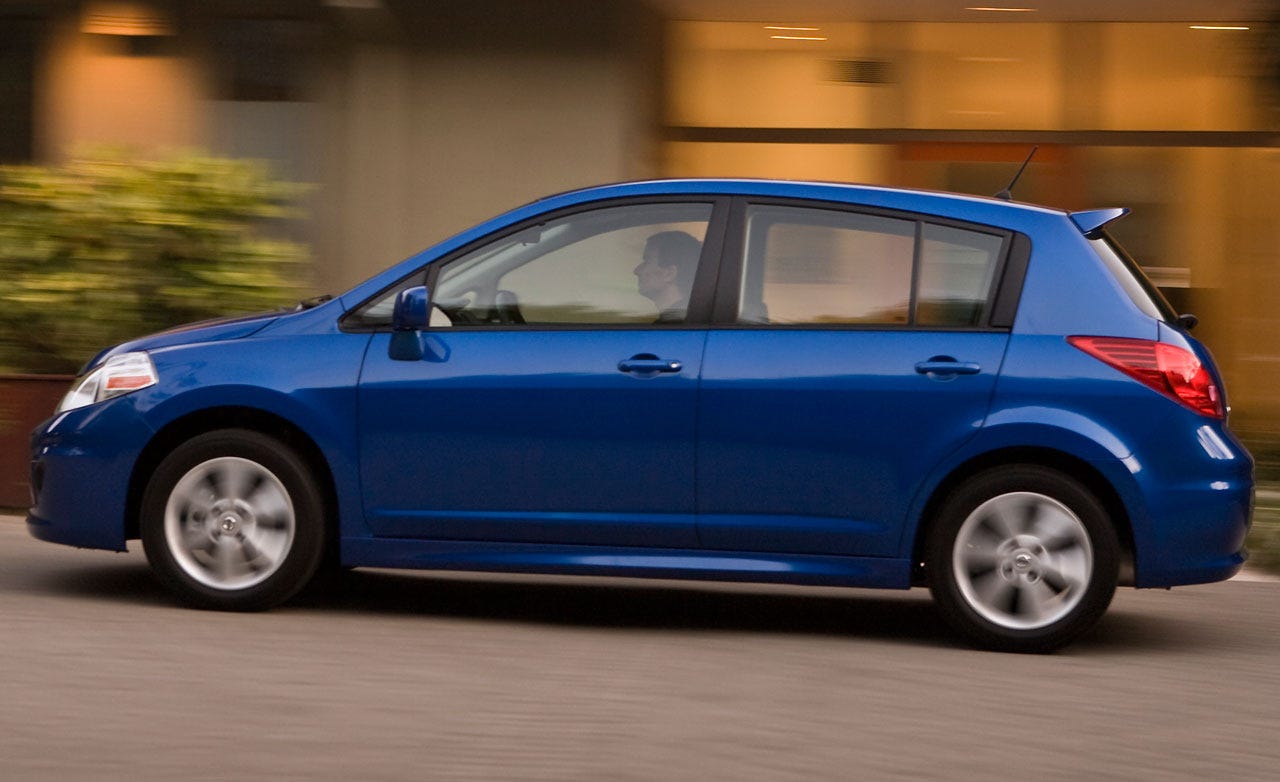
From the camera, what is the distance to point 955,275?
6.90m

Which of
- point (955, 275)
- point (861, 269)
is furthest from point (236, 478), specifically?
point (955, 275)

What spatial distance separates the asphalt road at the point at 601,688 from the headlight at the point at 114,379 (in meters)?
0.77

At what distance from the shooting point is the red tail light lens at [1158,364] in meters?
6.67

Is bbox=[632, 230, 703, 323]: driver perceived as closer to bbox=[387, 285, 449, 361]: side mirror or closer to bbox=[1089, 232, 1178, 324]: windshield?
bbox=[387, 285, 449, 361]: side mirror

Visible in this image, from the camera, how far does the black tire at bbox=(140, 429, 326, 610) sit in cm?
704

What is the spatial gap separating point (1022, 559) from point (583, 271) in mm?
1861

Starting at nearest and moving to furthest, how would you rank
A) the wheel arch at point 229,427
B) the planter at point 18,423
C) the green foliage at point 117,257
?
1. the wheel arch at point 229,427
2. the planter at point 18,423
3. the green foliage at point 117,257

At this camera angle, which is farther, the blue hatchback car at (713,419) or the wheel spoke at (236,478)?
the wheel spoke at (236,478)

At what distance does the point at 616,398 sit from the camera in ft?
22.5

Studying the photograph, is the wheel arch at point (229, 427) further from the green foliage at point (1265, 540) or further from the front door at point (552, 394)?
the green foliage at point (1265, 540)

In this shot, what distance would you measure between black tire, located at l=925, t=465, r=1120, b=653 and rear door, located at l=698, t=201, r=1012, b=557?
0.20 metres

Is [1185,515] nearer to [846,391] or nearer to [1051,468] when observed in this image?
[1051,468]

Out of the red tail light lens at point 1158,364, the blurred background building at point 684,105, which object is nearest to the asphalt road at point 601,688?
the red tail light lens at point 1158,364

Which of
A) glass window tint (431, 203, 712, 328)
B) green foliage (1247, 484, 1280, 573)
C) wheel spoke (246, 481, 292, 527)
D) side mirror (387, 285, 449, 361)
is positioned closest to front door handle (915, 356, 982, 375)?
glass window tint (431, 203, 712, 328)
